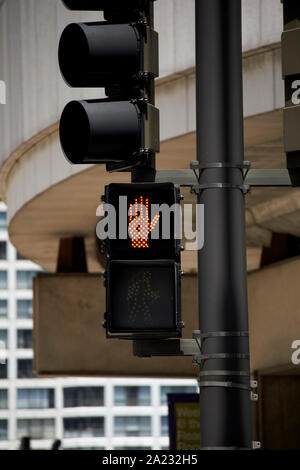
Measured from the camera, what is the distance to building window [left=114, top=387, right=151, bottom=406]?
147625mm

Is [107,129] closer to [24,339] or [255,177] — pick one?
[255,177]

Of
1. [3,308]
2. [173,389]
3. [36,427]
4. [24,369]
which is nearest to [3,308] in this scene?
[3,308]

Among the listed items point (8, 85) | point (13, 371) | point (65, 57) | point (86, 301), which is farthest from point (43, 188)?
point (13, 371)

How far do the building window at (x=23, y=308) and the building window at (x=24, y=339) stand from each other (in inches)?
119

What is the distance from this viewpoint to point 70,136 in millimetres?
6098

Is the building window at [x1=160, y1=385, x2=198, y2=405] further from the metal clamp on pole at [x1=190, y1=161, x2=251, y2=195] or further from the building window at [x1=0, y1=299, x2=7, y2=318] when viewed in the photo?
the metal clamp on pole at [x1=190, y1=161, x2=251, y2=195]

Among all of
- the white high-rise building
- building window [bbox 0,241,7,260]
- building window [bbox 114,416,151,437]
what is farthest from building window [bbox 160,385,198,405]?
building window [bbox 0,241,7,260]

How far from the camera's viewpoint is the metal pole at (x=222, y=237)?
5.76m

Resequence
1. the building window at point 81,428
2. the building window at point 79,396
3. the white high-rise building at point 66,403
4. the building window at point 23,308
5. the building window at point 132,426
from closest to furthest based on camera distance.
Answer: the building window at point 81,428 < the white high-rise building at point 66,403 < the building window at point 79,396 < the building window at point 132,426 < the building window at point 23,308

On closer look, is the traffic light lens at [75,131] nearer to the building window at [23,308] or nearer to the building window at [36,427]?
the building window at [36,427]

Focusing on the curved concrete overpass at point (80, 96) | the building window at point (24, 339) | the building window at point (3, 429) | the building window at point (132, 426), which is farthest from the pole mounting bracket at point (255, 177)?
the building window at point (132, 426)

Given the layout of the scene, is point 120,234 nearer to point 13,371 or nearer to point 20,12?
point 20,12

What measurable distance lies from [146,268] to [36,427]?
141 meters
